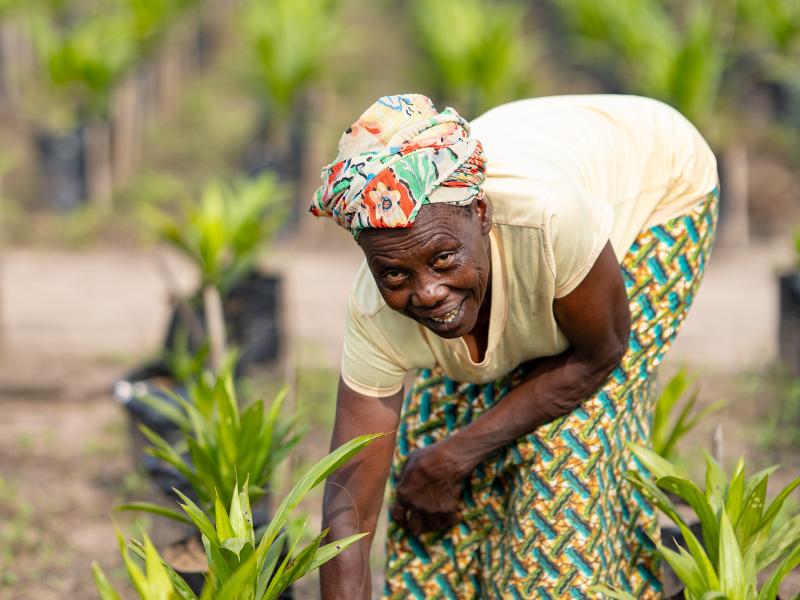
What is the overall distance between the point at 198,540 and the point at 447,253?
1.34m

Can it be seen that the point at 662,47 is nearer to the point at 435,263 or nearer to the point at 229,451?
the point at 229,451

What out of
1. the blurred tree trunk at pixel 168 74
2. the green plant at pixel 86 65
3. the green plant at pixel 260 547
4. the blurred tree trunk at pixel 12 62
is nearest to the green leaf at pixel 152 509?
the green plant at pixel 260 547

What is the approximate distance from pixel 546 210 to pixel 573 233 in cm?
7

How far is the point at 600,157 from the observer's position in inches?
97.2

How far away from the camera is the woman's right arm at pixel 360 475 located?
7.68 feet

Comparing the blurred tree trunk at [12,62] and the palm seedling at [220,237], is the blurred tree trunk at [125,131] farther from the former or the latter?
the palm seedling at [220,237]

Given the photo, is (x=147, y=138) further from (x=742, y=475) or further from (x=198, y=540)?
(x=742, y=475)

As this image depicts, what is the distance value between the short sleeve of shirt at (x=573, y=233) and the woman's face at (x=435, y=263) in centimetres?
12

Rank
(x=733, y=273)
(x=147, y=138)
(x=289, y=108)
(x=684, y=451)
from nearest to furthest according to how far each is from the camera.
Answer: (x=684, y=451) < (x=733, y=273) < (x=289, y=108) < (x=147, y=138)

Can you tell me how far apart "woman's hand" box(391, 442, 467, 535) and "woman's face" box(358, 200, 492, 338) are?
1.56 ft

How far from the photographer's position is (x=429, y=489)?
2553mm

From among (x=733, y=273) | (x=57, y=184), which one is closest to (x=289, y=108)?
(x=57, y=184)

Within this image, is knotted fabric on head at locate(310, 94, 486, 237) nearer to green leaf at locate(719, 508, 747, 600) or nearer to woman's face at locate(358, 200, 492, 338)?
woman's face at locate(358, 200, 492, 338)

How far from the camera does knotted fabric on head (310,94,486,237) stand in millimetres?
1974
